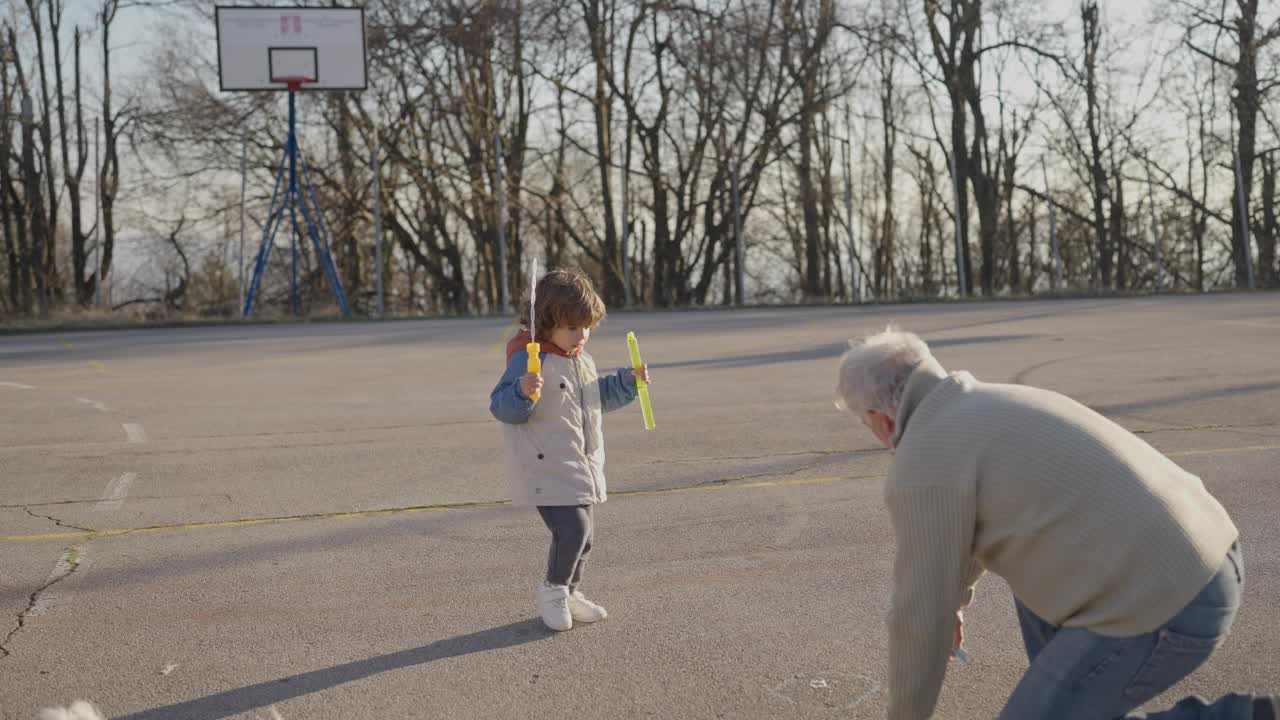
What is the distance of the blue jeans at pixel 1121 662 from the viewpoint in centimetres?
273

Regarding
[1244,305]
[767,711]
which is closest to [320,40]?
[1244,305]

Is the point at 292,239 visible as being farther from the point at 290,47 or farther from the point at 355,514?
the point at 355,514

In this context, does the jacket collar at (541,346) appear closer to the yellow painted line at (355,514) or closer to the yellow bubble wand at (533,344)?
the yellow bubble wand at (533,344)

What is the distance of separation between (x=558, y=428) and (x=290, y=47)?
24.2m

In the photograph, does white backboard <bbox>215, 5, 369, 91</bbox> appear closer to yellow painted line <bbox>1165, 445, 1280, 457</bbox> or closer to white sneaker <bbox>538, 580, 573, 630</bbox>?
yellow painted line <bbox>1165, 445, 1280, 457</bbox>

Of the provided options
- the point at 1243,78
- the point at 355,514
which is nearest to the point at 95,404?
the point at 355,514

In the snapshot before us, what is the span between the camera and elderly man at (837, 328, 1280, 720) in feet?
8.84

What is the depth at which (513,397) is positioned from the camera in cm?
444

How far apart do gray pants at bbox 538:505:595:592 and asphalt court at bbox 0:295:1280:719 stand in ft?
0.83

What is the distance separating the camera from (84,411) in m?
10.9

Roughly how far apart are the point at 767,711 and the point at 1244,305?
21.9m

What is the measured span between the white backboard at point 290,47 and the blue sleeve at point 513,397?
23804 millimetres

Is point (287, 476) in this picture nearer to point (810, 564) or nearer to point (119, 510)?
point (119, 510)

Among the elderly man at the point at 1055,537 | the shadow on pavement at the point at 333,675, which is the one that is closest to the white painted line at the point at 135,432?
the shadow on pavement at the point at 333,675
